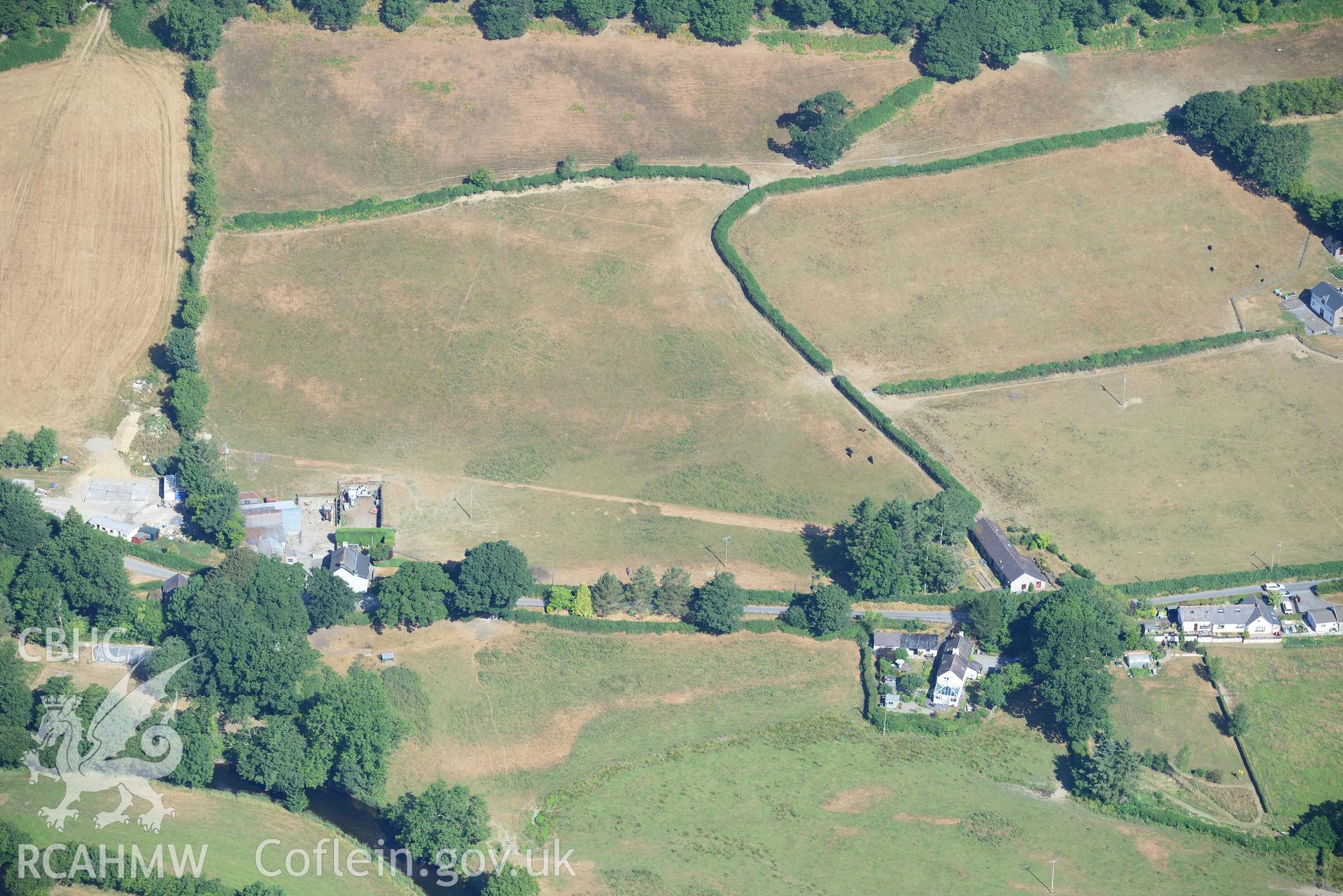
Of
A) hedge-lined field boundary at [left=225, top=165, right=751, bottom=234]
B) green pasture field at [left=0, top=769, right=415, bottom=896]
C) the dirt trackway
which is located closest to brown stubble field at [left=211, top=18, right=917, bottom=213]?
hedge-lined field boundary at [left=225, top=165, right=751, bottom=234]

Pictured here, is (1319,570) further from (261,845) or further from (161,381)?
(161,381)

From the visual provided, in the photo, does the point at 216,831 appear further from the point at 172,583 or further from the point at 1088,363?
the point at 1088,363

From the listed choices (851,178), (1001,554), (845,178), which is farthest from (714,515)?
(851,178)

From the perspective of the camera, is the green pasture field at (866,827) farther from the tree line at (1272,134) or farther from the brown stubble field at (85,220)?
the tree line at (1272,134)

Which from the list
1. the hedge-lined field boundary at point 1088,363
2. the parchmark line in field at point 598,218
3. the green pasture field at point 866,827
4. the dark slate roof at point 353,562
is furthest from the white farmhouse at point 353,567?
the hedge-lined field boundary at point 1088,363

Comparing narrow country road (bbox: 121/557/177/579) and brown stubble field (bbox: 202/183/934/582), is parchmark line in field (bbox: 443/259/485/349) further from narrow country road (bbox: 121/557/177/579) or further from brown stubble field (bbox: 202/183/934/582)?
narrow country road (bbox: 121/557/177/579)

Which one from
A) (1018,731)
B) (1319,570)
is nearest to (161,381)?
(1018,731)
